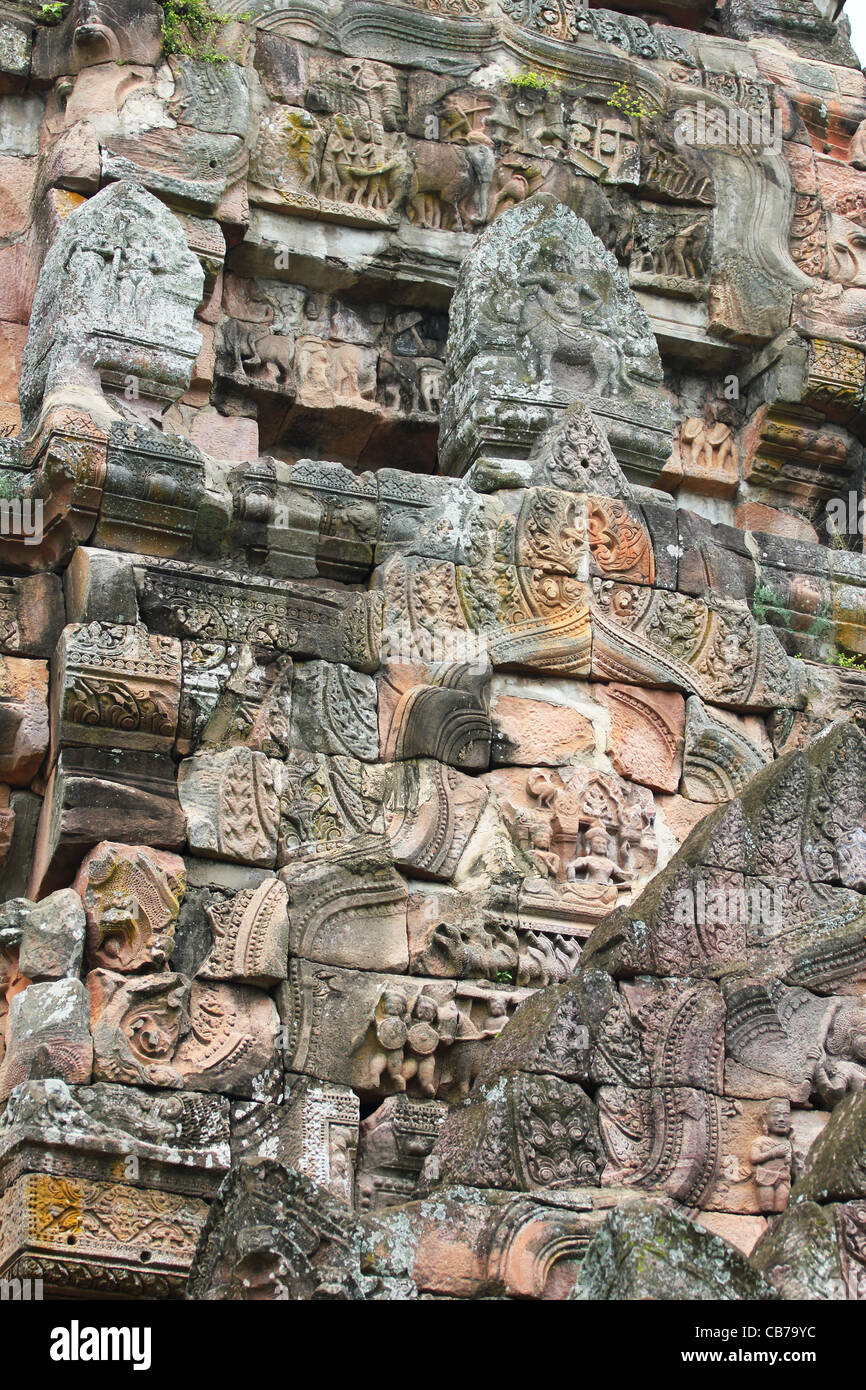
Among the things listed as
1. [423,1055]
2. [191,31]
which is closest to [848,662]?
[423,1055]

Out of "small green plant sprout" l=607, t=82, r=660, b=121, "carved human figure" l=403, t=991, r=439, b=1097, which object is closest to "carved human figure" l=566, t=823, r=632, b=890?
"carved human figure" l=403, t=991, r=439, b=1097

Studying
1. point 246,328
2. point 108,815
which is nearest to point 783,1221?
point 108,815

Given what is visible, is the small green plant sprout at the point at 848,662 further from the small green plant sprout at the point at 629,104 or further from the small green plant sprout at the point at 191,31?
the small green plant sprout at the point at 191,31

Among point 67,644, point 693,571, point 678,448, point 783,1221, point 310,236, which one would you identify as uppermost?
point 310,236

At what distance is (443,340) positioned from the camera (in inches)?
526

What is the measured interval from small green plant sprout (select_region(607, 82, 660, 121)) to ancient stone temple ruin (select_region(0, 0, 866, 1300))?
93 millimetres

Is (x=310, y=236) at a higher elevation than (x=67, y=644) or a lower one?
higher

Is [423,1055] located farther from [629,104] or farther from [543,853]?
[629,104]

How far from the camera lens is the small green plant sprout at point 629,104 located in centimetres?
1409

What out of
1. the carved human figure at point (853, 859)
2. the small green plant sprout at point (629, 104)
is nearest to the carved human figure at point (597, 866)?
the carved human figure at point (853, 859)

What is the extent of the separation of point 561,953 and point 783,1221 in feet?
8.96

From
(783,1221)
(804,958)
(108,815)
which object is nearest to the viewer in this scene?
(783,1221)

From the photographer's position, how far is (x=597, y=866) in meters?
9.98

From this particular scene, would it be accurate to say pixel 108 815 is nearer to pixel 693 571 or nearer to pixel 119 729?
pixel 119 729
